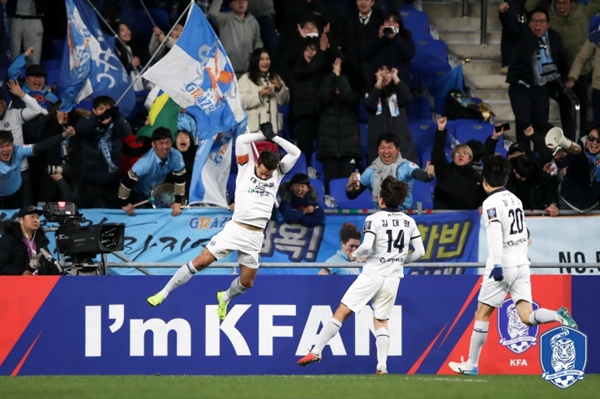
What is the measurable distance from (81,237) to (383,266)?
3.07 m

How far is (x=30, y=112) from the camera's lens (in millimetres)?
17828

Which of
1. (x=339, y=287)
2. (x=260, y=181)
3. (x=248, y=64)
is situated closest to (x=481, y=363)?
(x=339, y=287)

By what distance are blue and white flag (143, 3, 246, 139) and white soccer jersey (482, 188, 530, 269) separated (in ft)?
15.5

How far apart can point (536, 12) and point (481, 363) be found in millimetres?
6785

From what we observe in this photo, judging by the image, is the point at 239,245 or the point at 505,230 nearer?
the point at 505,230

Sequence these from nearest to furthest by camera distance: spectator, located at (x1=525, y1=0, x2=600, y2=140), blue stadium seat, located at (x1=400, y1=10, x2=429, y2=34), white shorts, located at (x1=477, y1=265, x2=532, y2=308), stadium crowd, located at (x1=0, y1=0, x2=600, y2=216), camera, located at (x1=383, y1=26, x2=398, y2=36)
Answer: white shorts, located at (x1=477, y1=265, x2=532, y2=308), stadium crowd, located at (x1=0, y1=0, x2=600, y2=216), camera, located at (x1=383, y1=26, x2=398, y2=36), spectator, located at (x1=525, y1=0, x2=600, y2=140), blue stadium seat, located at (x1=400, y1=10, x2=429, y2=34)

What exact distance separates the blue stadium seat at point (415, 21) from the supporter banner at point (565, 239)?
5374 millimetres

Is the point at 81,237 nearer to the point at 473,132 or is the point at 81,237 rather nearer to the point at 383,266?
the point at 383,266

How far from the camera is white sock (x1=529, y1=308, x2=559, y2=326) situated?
13062mm

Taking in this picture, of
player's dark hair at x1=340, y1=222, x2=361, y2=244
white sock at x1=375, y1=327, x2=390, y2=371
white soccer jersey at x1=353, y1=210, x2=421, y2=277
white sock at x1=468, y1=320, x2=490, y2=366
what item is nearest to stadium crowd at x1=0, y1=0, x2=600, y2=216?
player's dark hair at x1=340, y1=222, x2=361, y2=244

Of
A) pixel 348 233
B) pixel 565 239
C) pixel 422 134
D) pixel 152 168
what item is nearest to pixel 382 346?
pixel 348 233

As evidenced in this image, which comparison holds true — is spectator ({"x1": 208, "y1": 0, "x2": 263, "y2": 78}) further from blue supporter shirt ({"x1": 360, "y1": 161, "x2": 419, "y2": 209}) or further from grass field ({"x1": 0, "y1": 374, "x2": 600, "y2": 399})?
grass field ({"x1": 0, "y1": 374, "x2": 600, "y2": 399})

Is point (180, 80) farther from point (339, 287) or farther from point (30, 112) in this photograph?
point (339, 287)

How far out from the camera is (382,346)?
14.2 metres
